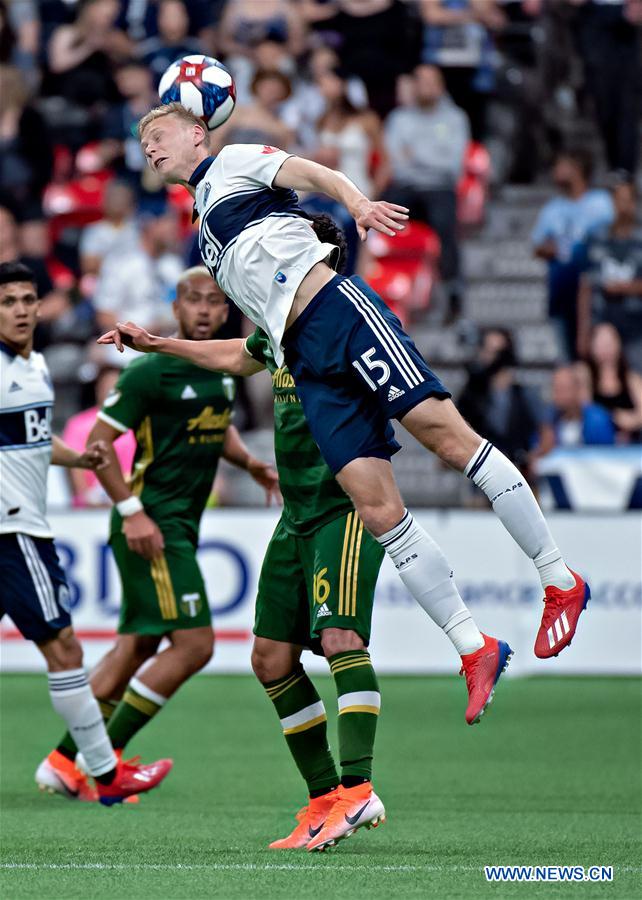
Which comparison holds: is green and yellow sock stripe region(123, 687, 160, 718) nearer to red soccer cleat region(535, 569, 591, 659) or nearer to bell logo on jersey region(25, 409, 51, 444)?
bell logo on jersey region(25, 409, 51, 444)

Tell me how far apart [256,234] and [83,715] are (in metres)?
2.80

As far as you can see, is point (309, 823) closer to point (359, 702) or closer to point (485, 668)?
point (359, 702)

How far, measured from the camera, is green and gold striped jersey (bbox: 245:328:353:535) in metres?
6.66

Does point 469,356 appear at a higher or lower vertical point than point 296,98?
lower

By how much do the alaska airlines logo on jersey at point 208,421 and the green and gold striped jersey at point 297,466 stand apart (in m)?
1.66

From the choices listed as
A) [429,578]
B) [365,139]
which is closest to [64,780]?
[429,578]

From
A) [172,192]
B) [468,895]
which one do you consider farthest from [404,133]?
[468,895]

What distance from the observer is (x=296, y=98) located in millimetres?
18469

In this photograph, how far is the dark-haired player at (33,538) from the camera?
7.68 m

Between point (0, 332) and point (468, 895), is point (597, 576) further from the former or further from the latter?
point (468, 895)

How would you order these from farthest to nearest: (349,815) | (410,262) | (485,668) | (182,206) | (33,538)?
(182,206) → (410,262) → (33,538) → (349,815) → (485,668)

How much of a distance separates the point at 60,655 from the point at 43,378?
4.26 feet

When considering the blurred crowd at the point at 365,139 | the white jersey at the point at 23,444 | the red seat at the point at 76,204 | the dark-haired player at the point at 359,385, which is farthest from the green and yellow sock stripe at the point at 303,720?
the red seat at the point at 76,204

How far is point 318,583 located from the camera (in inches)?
255
